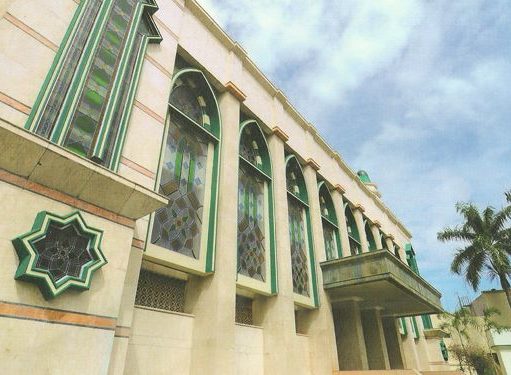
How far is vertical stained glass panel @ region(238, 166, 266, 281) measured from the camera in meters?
9.83

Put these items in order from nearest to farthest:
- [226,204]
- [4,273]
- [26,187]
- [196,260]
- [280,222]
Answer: [4,273] < [26,187] < [196,260] < [226,204] < [280,222]

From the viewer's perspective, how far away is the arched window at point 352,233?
57.1 feet

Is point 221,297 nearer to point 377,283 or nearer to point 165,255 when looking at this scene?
point 165,255

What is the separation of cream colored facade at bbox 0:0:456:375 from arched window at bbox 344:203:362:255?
173 centimetres

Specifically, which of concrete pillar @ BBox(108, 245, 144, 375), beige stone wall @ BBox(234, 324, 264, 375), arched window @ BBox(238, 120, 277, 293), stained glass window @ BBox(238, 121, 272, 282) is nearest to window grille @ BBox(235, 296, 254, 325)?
beige stone wall @ BBox(234, 324, 264, 375)

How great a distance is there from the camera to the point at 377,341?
50.0ft

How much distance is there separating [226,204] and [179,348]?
3601 millimetres

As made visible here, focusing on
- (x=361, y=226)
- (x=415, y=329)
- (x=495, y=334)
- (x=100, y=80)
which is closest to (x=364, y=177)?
(x=361, y=226)

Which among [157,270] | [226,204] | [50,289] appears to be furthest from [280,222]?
[50,289]

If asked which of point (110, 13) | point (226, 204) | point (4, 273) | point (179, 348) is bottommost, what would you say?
point (179, 348)

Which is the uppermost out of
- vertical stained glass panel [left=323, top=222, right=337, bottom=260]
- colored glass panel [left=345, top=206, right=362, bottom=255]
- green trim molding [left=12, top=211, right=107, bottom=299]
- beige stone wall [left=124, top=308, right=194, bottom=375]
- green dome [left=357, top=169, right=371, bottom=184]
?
green dome [left=357, top=169, right=371, bottom=184]

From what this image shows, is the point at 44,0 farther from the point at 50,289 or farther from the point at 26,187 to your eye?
the point at 50,289

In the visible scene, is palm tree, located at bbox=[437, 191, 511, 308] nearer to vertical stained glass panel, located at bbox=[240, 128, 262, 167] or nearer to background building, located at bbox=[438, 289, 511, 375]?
background building, located at bbox=[438, 289, 511, 375]

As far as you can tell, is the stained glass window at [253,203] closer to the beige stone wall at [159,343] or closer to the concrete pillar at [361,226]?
the beige stone wall at [159,343]
